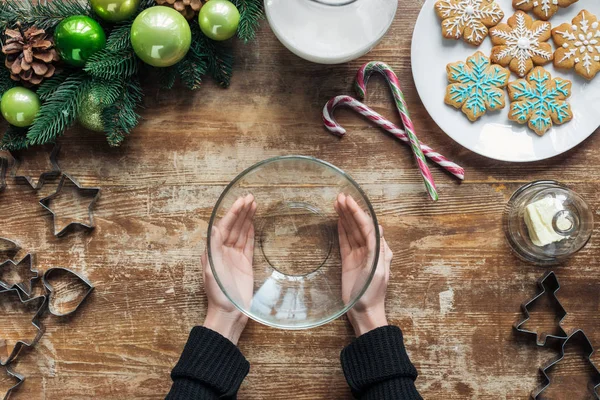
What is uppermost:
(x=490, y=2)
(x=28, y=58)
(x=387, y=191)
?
(x=490, y=2)

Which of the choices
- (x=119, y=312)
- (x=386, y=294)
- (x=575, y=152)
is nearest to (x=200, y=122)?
(x=119, y=312)

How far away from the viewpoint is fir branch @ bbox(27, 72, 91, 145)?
104 centimetres

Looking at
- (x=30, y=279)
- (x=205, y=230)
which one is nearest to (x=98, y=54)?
(x=205, y=230)

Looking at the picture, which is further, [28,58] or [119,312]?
[119,312]

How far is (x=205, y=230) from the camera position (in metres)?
1.16

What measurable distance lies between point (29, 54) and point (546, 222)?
114 centimetres

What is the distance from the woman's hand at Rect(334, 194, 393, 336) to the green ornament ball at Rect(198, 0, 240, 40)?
0.41 metres

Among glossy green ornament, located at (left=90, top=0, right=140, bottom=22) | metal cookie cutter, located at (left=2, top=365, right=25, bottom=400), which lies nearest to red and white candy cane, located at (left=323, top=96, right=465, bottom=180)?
glossy green ornament, located at (left=90, top=0, right=140, bottom=22)

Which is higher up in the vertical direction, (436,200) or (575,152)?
(575,152)

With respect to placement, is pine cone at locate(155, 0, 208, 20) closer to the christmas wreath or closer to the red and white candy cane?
the christmas wreath

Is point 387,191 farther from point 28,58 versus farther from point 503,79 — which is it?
point 28,58

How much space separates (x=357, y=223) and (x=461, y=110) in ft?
1.15

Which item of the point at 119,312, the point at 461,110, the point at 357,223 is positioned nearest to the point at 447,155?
the point at 461,110

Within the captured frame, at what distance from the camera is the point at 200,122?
1.16 meters
